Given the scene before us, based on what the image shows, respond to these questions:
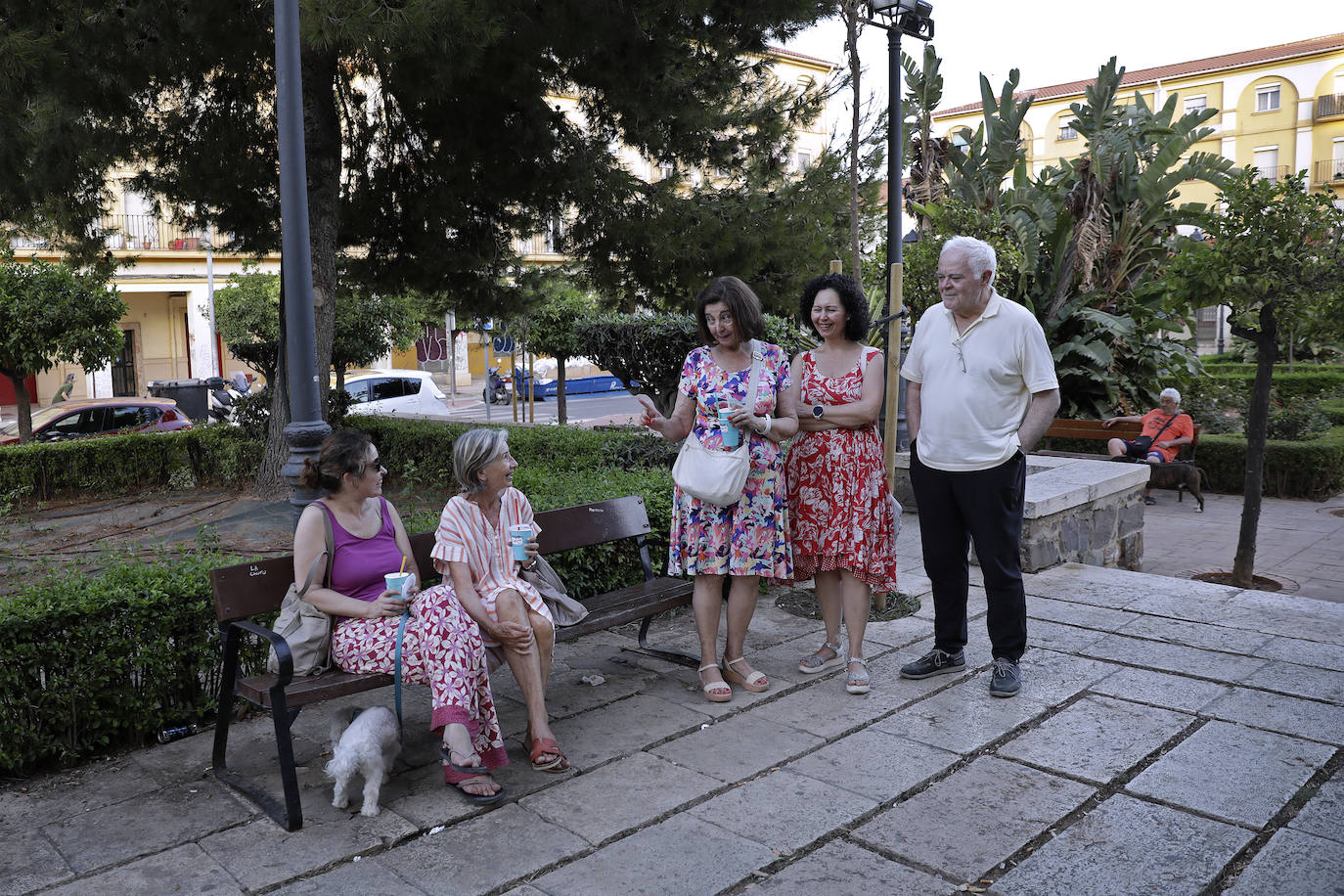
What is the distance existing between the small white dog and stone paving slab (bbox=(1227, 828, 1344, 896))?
250cm

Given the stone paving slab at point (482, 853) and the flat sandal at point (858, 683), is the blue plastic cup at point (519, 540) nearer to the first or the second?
the stone paving slab at point (482, 853)

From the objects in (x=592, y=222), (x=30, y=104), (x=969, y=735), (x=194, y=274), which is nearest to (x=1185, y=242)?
(x=592, y=222)

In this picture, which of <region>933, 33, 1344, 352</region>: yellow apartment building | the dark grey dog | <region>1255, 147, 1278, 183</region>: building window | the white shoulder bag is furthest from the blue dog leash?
<region>1255, 147, 1278, 183</region>: building window

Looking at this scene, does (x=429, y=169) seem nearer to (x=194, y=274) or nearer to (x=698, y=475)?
(x=698, y=475)

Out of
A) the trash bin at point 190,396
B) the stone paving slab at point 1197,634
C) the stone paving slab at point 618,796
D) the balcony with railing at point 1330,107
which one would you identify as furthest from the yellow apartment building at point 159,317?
the balcony with railing at point 1330,107

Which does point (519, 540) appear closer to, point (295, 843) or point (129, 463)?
point (295, 843)

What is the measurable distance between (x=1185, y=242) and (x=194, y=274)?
31104 millimetres

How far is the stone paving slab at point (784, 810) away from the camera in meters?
3.04

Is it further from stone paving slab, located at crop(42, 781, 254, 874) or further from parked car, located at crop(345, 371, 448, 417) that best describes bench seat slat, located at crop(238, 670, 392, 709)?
parked car, located at crop(345, 371, 448, 417)

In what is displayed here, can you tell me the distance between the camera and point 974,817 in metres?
3.14

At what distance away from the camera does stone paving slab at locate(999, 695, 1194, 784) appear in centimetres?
350

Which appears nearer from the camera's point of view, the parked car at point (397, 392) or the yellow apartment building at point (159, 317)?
the parked car at point (397, 392)

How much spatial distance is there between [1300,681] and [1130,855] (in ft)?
6.53

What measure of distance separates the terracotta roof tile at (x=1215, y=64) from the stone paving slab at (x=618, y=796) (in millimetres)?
46791
